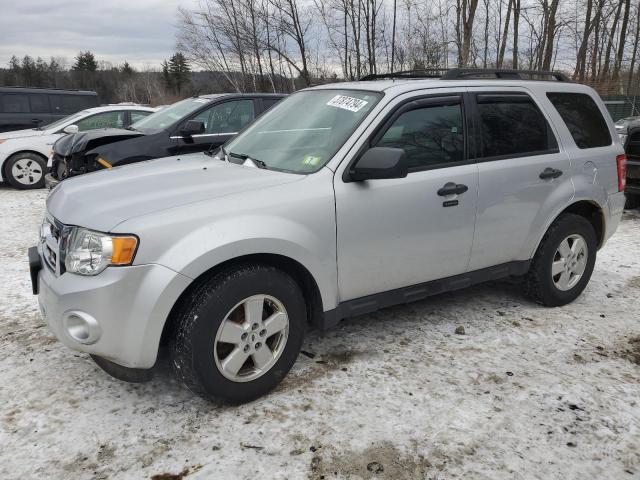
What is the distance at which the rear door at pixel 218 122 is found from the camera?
6.60 m

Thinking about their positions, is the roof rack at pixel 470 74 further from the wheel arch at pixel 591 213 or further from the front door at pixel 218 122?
the front door at pixel 218 122

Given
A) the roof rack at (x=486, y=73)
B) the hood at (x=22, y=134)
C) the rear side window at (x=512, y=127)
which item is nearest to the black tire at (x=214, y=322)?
the rear side window at (x=512, y=127)

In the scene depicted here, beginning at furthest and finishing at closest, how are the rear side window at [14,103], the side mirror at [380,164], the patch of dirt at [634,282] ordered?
the rear side window at [14,103] → the patch of dirt at [634,282] → the side mirror at [380,164]

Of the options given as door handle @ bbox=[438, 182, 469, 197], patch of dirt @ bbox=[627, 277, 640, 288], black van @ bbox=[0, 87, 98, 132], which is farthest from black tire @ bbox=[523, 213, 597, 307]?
black van @ bbox=[0, 87, 98, 132]

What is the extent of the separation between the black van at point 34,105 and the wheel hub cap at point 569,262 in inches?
523

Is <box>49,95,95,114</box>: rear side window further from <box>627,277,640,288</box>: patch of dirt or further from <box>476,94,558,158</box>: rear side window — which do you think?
<box>627,277,640,288</box>: patch of dirt

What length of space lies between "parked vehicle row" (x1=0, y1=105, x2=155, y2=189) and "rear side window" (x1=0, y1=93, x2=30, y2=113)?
4095 millimetres

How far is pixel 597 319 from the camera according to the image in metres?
4.06

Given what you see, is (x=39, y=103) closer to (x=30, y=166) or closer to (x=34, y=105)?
(x=34, y=105)

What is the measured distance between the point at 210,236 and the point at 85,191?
37.4 inches

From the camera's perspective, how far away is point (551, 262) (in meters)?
4.09

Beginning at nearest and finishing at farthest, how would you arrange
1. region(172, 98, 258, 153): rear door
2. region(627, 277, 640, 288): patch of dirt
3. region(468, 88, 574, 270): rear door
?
region(468, 88, 574, 270): rear door
region(627, 277, 640, 288): patch of dirt
region(172, 98, 258, 153): rear door

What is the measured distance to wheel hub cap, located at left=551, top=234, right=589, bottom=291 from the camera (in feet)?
13.7

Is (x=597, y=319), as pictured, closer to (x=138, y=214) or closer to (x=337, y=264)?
(x=337, y=264)
